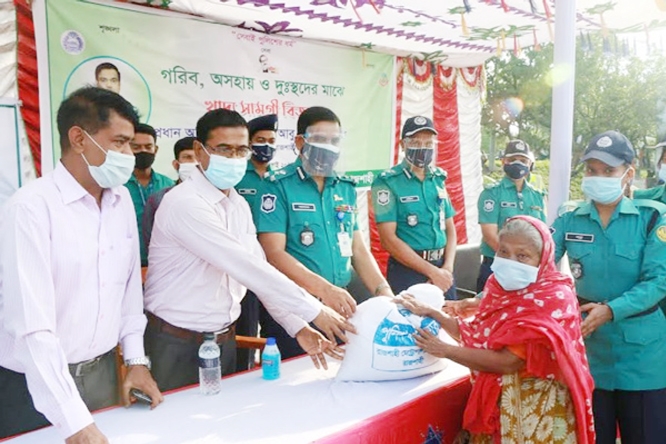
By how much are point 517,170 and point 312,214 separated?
220cm

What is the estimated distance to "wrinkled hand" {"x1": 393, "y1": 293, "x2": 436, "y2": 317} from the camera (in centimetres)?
216

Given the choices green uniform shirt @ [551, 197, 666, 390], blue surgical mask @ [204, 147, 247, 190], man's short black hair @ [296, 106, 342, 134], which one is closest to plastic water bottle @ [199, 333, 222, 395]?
blue surgical mask @ [204, 147, 247, 190]

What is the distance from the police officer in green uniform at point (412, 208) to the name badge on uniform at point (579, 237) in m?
1.22

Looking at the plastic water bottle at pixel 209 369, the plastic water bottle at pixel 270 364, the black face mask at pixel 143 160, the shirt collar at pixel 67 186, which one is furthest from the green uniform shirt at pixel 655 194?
the black face mask at pixel 143 160

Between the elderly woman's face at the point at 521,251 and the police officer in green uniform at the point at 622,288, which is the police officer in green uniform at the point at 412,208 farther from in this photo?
the elderly woman's face at the point at 521,251

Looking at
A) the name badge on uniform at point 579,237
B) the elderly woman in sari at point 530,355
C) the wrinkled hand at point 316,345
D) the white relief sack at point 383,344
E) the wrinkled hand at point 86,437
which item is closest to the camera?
the wrinkled hand at point 86,437

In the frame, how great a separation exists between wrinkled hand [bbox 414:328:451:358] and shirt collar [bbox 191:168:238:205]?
0.90 metres

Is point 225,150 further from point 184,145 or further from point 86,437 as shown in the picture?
point 184,145

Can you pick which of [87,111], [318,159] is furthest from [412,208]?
[87,111]

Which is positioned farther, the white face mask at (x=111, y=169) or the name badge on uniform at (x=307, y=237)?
the name badge on uniform at (x=307, y=237)

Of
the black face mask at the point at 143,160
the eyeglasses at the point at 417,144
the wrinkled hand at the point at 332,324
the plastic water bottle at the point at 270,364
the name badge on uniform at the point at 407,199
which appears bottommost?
the plastic water bottle at the point at 270,364

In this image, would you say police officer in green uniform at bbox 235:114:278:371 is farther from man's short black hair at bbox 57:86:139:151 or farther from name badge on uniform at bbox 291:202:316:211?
man's short black hair at bbox 57:86:139:151

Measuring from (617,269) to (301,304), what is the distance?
1.24 meters

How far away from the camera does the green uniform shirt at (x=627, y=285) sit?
7.29ft
